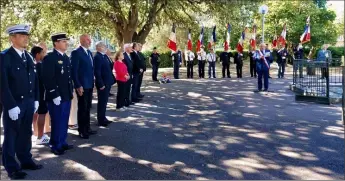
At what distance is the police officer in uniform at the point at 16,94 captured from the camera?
16.0ft

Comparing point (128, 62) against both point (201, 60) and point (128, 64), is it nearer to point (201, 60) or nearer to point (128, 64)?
point (128, 64)

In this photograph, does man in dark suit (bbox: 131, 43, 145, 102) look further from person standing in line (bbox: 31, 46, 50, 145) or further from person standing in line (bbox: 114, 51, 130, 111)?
person standing in line (bbox: 31, 46, 50, 145)

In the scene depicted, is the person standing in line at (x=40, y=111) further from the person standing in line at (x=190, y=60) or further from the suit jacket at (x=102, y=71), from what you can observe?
the person standing in line at (x=190, y=60)

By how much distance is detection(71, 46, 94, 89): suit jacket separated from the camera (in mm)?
7137

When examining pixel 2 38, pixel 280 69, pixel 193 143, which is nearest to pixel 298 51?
pixel 280 69

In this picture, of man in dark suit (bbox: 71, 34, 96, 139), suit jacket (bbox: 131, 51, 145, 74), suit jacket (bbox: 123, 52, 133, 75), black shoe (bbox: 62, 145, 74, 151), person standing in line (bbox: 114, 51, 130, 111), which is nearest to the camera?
black shoe (bbox: 62, 145, 74, 151)

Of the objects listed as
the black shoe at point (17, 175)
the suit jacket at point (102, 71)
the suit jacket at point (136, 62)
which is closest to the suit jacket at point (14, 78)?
the black shoe at point (17, 175)

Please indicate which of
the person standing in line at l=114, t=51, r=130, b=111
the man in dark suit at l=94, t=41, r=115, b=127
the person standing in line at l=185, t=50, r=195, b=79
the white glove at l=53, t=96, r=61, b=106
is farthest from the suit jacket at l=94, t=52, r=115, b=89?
the person standing in line at l=185, t=50, r=195, b=79

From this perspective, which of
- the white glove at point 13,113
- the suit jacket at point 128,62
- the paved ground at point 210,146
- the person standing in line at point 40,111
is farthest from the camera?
the suit jacket at point 128,62

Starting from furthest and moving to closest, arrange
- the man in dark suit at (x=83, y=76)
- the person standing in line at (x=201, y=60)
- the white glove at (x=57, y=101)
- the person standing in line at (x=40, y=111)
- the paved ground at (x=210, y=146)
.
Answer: the person standing in line at (x=201, y=60) < the man in dark suit at (x=83, y=76) < the person standing in line at (x=40, y=111) < the white glove at (x=57, y=101) < the paved ground at (x=210, y=146)

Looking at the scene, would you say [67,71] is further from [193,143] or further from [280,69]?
[280,69]

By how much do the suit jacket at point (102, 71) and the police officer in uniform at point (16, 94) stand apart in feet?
9.52

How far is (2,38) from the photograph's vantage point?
25.0 meters

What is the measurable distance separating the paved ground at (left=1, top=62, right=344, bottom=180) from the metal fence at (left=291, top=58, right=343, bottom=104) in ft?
2.60
